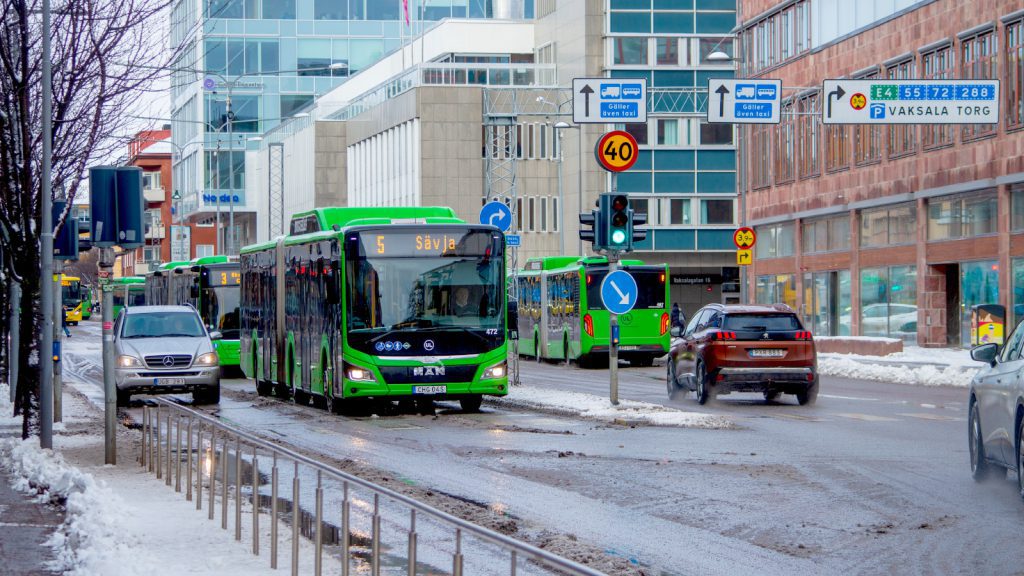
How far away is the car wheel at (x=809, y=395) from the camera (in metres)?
26.1

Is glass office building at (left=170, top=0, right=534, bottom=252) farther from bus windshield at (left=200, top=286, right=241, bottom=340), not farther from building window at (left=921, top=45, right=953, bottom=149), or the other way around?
bus windshield at (left=200, top=286, right=241, bottom=340)

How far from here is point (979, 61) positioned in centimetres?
4747

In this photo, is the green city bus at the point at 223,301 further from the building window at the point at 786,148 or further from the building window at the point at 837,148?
the building window at the point at 786,148

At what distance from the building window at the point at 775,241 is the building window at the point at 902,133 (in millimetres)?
9679

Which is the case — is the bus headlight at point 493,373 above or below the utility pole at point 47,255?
below

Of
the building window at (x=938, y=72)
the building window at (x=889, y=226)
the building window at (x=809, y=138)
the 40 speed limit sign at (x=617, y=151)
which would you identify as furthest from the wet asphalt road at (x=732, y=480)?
the building window at (x=809, y=138)

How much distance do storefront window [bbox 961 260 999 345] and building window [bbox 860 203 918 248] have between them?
3669 mm

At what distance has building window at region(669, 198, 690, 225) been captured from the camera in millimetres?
83312

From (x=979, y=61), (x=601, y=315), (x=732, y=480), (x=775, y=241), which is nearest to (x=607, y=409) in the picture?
(x=732, y=480)

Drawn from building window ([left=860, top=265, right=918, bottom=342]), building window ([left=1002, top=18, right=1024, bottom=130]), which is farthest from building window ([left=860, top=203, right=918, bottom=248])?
building window ([left=1002, top=18, right=1024, bottom=130])

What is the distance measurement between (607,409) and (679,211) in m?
60.8

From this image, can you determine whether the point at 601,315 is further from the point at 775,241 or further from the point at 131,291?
the point at 131,291

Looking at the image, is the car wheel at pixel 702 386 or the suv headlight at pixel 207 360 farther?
the suv headlight at pixel 207 360

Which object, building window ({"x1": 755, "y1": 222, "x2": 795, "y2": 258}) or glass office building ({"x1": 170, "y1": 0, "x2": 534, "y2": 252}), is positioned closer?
building window ({"x1": 755, "y1": 222, "x2": 795, "y2": 258})
